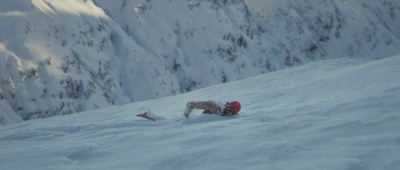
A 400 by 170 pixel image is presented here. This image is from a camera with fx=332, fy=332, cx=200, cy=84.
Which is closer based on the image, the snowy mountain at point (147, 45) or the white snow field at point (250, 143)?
the white snow field at point (250, 143)

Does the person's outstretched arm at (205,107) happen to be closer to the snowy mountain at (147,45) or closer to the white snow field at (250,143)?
the white snow field at (250,143)

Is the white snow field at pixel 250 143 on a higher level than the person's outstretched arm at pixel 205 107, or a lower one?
lower

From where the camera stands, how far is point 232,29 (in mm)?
15758

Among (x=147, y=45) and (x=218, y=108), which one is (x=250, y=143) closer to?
(x=218, y=108)

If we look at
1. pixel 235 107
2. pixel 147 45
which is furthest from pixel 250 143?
pixel 147 45

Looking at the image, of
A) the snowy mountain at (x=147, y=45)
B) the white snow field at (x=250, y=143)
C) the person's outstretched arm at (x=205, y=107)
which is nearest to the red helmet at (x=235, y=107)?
the person's outstretched arm at (x=205, y=107)

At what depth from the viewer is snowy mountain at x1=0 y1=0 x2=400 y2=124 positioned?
8750 mm

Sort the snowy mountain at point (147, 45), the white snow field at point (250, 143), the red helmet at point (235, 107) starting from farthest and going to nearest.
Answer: the snowy mountain at point (147, 45)
the red helmet at point (235, 107)
the white snow field at point (250, 143)

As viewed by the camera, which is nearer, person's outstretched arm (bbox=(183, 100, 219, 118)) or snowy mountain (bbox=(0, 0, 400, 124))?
person's outstretched arm (bbox=(183, 100, 219, 118))

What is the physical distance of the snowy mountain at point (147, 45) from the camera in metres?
8.75

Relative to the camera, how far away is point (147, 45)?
42.5 ft

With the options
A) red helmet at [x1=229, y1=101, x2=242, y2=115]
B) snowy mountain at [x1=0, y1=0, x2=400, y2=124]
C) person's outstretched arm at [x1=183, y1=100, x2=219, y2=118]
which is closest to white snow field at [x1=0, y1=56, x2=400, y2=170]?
person's outstretched arm at [x1=183, y1=100, x2=219, y2=118]

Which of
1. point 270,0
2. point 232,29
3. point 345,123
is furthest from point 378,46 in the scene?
point 345,123

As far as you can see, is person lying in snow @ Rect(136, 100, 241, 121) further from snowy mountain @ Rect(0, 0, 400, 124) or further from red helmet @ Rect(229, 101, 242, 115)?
snowy mountain @ Rect(0, 0, 400, 124)
